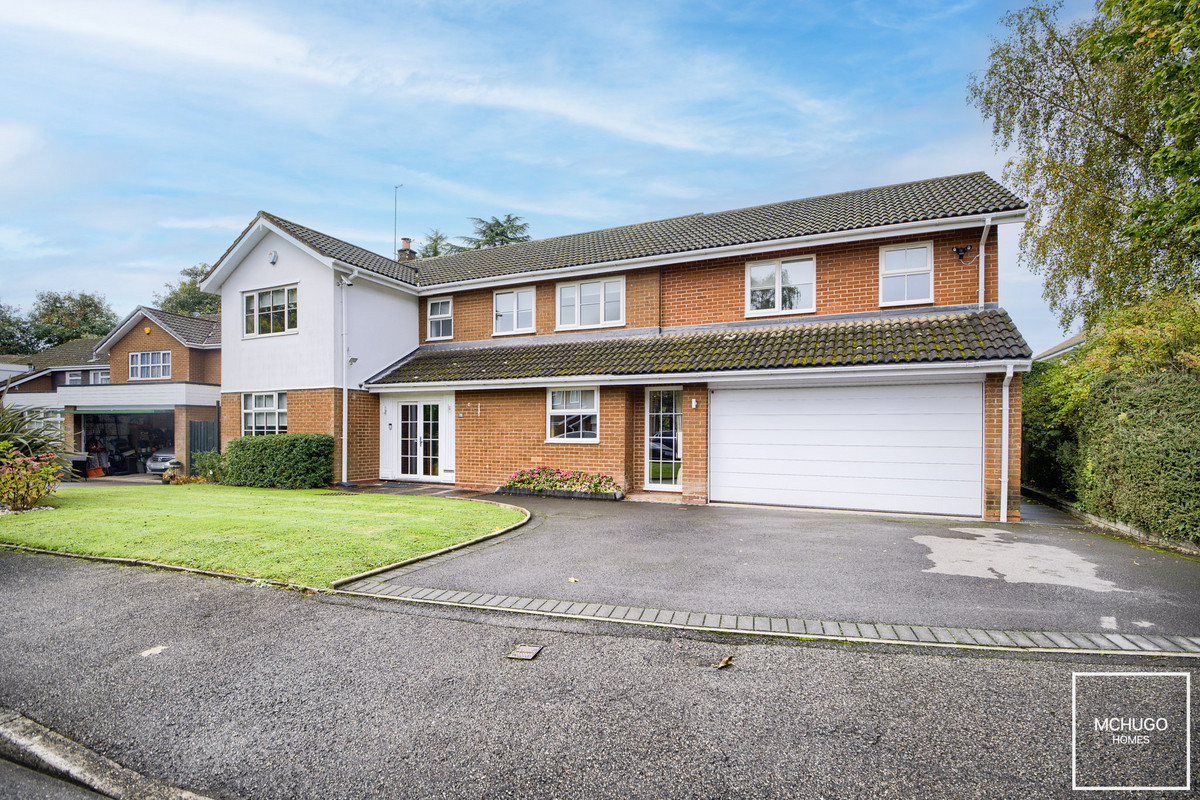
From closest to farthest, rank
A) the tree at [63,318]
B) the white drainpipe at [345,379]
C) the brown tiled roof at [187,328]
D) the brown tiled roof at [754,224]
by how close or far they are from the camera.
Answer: the brown tiled roof at [754,224] → the white drainpipe at [345,379] → the brown tiled roof at [187,328] → the tree at [63,318]

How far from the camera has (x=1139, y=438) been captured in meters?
8.52

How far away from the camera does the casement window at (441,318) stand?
17.2 meters

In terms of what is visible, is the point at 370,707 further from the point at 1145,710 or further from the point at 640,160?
the point at 640,160

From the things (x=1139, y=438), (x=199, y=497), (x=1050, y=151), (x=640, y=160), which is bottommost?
(x=199, y=497)

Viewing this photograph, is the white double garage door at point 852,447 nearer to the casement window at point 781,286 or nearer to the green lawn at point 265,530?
the casement window at point 781,286

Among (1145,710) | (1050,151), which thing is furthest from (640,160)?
(1145,710)

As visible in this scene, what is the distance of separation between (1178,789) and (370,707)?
414 cm

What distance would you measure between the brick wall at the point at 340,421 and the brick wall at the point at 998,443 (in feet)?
48.4

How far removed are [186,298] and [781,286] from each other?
51.5 m

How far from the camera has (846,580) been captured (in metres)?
6.06

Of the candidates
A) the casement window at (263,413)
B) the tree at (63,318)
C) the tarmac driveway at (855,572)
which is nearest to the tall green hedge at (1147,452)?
the tarmac driveway at (855,572)

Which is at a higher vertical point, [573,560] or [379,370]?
[379,370]

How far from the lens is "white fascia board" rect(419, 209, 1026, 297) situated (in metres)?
11.1

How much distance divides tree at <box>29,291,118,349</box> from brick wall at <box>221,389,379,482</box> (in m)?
45.4
